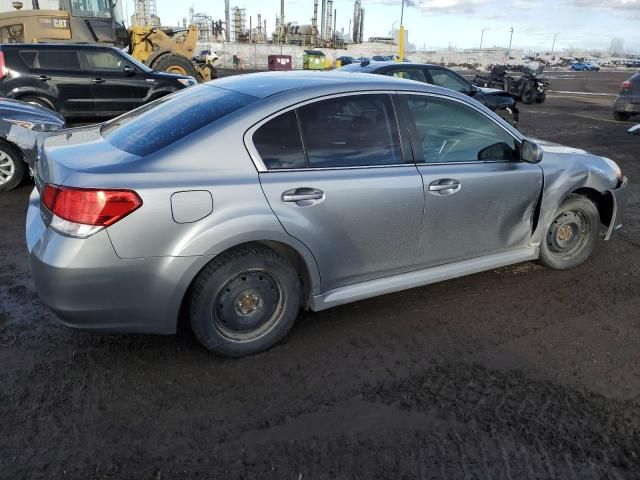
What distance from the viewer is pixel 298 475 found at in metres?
2.33

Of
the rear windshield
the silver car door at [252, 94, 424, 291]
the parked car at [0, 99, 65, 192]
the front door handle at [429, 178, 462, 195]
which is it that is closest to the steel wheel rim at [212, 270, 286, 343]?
the silver car door at [252, 94, 424, 291]

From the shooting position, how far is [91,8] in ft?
52.5

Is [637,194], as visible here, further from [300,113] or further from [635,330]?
[300,113]

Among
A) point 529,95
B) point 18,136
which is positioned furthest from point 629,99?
point 18,136

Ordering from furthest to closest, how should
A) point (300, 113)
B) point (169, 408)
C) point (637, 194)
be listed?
A: point (637, 194) < point (300, 113) < point (169, 408)

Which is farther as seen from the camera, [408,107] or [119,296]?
[408,107]

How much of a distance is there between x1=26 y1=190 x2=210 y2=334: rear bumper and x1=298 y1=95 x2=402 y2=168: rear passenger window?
1.00 m

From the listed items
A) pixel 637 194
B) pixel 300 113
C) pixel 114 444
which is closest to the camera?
pixel 114 444

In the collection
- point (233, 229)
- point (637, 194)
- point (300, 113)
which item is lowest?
point (637, 194)

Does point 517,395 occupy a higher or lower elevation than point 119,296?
lower

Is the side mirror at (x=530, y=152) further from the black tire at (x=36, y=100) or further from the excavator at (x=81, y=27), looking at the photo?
the excavator at (x=81, y=27)

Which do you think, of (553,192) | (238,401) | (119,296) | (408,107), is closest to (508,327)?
(553,192)

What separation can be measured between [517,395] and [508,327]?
2.69 ft

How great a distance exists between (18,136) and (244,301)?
4.73 meters
